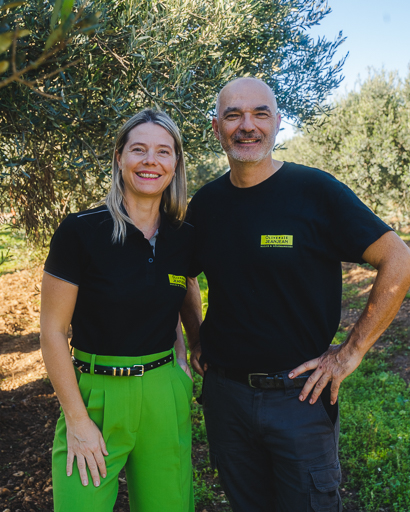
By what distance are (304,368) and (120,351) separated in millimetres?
1031

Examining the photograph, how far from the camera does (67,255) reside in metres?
2.15

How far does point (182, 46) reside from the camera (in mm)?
4371

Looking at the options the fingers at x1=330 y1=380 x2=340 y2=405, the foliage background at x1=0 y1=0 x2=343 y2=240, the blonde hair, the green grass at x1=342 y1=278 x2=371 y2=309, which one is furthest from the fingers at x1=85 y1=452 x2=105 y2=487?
the green grass at x1=342 y1=278 x2=371 y2=309

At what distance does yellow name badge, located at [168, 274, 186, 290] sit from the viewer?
2453mm

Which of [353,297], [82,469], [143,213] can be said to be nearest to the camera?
[82,469]

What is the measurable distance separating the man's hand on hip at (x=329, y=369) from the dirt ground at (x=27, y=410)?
81.6 inches

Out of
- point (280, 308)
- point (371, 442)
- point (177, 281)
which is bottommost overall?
point (371, 442)

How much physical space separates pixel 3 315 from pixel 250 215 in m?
7.20

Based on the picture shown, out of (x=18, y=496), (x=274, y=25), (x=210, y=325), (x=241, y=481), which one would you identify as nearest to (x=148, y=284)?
(x=210, y=325)

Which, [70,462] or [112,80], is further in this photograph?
[112,80]

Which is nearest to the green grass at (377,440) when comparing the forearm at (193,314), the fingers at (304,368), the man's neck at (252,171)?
the fingers at (304,368)

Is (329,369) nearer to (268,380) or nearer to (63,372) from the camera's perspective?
(268,380)

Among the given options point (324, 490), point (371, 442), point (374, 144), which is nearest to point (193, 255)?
point (324, 490)

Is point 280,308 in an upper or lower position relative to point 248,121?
lower
